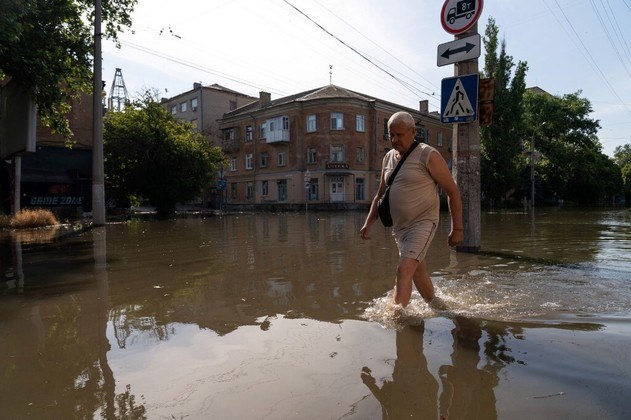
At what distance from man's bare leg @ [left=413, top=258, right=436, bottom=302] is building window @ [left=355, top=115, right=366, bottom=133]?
40.5 meters

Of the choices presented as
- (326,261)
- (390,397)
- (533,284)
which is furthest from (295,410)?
(326,261)

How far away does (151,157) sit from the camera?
24188 mm

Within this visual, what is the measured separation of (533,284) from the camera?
4.98 meters

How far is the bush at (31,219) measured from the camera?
48.3 ft

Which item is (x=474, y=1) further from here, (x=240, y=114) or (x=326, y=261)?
(x=240, y=114)

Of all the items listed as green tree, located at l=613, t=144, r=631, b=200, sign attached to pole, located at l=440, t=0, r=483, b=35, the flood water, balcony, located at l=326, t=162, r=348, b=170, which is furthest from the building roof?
green tree, located at l=613, t=144, r=631, b=200

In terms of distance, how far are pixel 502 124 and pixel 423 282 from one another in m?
37.2

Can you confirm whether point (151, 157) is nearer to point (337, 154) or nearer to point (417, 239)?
point (337, 154)

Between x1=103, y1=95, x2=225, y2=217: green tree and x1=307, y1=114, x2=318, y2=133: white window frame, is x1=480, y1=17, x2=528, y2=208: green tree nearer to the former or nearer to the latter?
x1=307, y1=114, x2=318, y2=133: white window frame

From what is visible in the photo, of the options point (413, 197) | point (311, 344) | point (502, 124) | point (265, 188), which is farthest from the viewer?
point (265, 188)

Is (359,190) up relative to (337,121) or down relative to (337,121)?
down

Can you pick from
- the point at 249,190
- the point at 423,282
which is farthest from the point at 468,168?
the point at 249,190

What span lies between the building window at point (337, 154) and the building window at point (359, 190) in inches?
107

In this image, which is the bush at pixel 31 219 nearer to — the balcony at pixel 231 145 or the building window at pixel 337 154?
the building window at pixel 337 154
